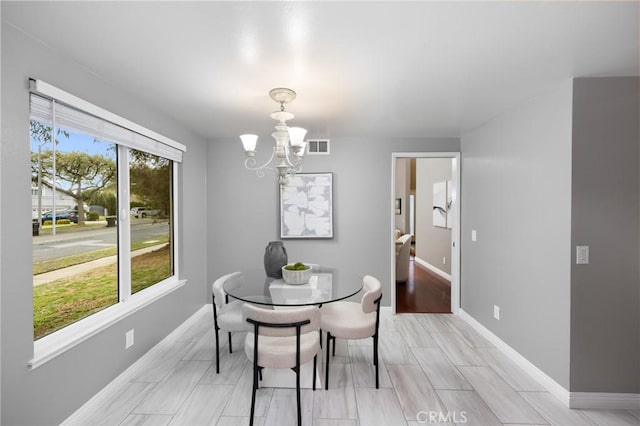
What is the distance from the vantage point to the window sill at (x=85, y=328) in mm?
1744

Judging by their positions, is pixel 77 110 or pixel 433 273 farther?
pixel 433 273

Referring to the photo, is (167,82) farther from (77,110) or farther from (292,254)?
(292,254)

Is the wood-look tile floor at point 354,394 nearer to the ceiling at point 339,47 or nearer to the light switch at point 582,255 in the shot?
the light switch at point 582,255

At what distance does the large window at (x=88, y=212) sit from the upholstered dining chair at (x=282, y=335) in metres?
1.25

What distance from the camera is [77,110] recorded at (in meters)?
1.97

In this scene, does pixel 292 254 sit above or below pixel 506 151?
below

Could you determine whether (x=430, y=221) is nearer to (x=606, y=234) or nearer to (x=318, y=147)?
(x=318, y=147)

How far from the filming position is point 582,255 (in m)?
2.17

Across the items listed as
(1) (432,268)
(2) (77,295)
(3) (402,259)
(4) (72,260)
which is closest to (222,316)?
(2) (77,295)

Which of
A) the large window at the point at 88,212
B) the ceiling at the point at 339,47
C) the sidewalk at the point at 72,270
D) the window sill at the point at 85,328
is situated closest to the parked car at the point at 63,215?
the large window at the point at 88,212

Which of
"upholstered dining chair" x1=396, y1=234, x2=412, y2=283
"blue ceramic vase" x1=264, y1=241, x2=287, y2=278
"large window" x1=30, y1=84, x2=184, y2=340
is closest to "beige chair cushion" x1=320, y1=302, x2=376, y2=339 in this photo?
"blue ceramic vase" x1=264, y1=241, x2=287, y2=278

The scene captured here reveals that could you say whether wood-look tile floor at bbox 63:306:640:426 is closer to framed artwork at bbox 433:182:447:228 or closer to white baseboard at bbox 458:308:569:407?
white baseboard at bbox 458:308:569:407

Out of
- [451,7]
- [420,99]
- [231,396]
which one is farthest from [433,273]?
[451,7]

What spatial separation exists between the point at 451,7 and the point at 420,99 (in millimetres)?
1251
